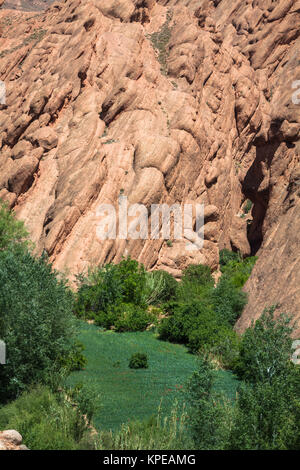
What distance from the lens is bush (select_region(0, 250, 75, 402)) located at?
17.4 metres

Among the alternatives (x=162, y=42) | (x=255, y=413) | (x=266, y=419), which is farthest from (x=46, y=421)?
(x=162, y=42)

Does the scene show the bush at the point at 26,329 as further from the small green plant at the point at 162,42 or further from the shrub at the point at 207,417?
the small green plant at the point at 162,42

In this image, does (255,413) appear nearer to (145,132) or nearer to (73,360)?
(73,360)

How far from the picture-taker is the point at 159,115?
45.6 meters

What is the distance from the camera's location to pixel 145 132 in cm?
4347

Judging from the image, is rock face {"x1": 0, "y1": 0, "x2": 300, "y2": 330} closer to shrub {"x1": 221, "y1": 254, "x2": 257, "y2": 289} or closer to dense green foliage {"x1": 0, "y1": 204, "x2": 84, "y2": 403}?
shrub {"x1": 221, "y1": 254, "x2": 257, "y2": 289}

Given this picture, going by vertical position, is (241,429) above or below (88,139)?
above

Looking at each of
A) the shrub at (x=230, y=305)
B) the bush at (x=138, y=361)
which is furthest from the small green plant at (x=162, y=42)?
the bush at (x=138, y=361)

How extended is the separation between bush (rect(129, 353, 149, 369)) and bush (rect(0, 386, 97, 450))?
21.9 feet

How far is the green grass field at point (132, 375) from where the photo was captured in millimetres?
17234

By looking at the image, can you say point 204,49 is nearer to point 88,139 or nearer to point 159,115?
point 159,115

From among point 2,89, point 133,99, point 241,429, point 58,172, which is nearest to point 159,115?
point 133,99

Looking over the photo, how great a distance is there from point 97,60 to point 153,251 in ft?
56.5

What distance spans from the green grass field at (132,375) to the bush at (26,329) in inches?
70.0
